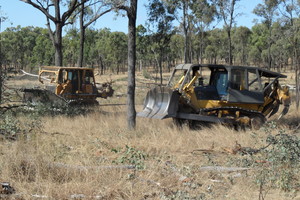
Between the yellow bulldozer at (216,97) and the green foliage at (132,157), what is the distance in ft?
11.4

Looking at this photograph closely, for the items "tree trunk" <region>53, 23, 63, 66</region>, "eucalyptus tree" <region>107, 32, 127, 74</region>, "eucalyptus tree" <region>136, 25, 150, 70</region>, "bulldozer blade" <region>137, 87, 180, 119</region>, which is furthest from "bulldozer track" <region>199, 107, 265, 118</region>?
"eucalyptus tree" <region>107, 32, 127, 74</region>

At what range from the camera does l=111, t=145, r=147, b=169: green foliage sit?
7.23m

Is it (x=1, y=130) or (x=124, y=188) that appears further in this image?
(x=1, y=130)

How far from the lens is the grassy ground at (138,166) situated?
19.1ft

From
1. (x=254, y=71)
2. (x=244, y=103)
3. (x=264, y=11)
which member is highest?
(x=264, y=11)

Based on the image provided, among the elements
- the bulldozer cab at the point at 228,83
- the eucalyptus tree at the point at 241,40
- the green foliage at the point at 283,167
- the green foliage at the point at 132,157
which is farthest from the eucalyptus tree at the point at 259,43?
the green foliage at the point at 132,157

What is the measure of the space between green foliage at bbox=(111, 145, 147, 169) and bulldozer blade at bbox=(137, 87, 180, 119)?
328 centimetres

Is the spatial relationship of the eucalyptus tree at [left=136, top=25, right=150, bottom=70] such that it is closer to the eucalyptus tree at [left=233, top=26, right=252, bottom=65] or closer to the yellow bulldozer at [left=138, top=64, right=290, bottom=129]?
the yellow bulldozer at [left=138, top=64, right=290, bottom=129]

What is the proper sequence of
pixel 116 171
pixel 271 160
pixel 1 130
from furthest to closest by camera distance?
pixel 1 130, pixel 271 160, pixel 116 171

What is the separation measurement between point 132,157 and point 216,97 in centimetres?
547

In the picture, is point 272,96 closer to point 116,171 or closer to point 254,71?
point 254,71

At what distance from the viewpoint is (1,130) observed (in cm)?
902

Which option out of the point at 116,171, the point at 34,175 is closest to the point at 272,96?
the point at 116,171

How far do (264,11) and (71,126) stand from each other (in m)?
35.9
